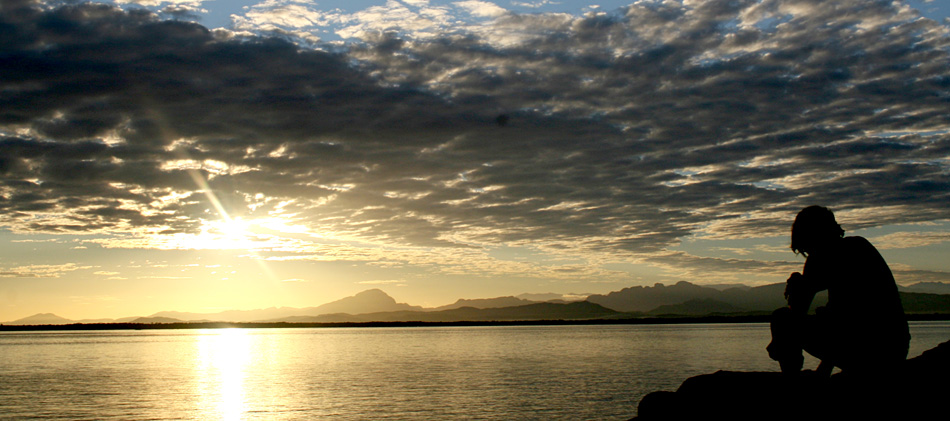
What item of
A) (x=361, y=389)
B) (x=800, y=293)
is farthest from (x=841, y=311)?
(x=361, y=389)

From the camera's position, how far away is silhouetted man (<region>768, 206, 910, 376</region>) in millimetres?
7852

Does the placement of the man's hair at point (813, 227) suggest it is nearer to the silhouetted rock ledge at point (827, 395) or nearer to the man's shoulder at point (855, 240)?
the man's shoulder at point (855, 240)

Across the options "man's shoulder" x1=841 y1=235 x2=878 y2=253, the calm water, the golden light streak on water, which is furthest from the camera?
the golden light streak on water

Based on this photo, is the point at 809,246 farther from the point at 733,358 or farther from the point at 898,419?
the point at 733,358

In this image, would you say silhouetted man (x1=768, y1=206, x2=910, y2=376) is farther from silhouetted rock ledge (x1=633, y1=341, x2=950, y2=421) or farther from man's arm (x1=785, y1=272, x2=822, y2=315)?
silhouetted rock ledge (x1=633, y1=341, x2=950, y2=421)

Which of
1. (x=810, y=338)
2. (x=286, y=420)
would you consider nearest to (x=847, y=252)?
(x=810, y=338)

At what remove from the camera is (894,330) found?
8.09m

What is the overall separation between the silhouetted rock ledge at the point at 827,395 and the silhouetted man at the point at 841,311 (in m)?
0.29

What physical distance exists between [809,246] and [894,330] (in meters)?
1.34

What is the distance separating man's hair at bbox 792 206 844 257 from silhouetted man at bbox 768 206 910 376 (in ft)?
0.04

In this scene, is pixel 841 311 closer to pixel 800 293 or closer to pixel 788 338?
pixel 800 293

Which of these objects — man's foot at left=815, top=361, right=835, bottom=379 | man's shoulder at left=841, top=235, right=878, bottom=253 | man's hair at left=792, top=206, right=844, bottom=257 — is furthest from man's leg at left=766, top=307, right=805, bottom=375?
man's shoulder at left=841, top=235, right=878, bottom=253

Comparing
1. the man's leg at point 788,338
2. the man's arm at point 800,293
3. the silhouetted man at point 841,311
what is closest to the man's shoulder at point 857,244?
the silhouetted man at point 841,311

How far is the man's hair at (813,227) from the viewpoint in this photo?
8195 mm
